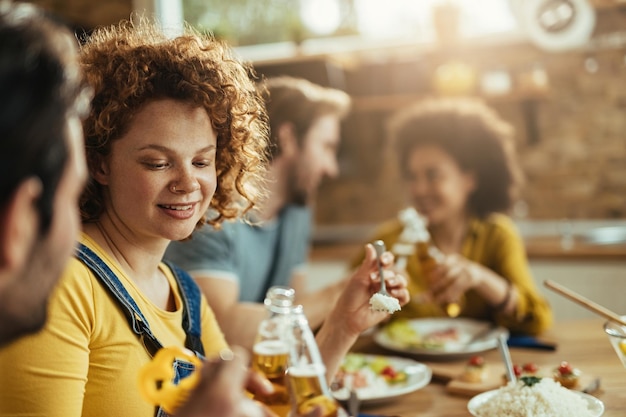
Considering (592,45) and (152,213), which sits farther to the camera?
(592,45)

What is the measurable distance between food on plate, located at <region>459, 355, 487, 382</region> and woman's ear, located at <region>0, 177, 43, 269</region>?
1.17 meters

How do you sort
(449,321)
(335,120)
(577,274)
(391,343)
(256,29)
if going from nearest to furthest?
(391,343) → (449,321) → (335,120) → (577,274) → (256,29)

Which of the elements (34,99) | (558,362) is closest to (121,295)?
(34,99)

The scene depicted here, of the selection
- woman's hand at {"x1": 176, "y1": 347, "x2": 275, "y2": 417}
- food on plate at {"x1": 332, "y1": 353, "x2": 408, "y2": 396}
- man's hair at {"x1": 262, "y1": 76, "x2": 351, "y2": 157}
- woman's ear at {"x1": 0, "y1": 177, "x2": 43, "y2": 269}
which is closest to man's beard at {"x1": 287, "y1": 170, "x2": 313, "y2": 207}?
man's hair at {"x1": 262, "y1": 76, "x2": 351, "y2": 157}

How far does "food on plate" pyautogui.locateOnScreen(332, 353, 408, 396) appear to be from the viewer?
1.61m

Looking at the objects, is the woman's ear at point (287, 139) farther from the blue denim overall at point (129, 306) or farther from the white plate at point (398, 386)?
the blue denim overall at point (129, 306)

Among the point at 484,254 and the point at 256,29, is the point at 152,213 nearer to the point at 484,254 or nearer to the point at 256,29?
the point at 484,254

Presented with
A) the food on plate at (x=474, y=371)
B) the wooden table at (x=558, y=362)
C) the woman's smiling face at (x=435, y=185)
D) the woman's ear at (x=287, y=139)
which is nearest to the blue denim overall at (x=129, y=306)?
the wooden table at (x=558, y=362)

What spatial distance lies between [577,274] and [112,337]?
120 inches

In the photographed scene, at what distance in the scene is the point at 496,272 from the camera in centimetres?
256

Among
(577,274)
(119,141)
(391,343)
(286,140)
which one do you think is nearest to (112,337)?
(119,141)

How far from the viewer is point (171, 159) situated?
4.29 ft

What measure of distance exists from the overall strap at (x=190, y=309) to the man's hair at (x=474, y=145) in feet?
4.95

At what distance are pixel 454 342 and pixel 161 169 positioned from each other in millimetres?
1072
